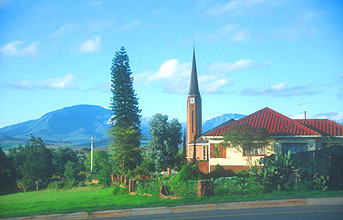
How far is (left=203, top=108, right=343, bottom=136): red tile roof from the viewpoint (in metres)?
26.2

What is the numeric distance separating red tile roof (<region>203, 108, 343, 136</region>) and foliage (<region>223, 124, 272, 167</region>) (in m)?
0.89

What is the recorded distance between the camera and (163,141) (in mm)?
44844

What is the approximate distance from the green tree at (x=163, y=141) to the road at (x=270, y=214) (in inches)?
1261

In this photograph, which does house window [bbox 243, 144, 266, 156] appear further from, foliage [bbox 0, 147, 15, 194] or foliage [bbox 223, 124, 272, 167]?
foliage [bbox 0, 147, 15, 194]

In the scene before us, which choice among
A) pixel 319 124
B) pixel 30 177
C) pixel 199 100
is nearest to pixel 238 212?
pixel 319 124

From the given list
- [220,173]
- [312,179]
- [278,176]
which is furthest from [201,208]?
[220,173]

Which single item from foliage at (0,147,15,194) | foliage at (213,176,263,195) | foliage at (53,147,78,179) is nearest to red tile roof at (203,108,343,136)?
foliage at (213,176,263,195)

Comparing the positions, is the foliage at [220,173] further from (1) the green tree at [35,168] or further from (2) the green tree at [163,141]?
(1) the green tree at [35,168]

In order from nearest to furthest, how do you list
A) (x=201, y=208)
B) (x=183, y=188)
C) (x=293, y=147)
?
(x=201, y=208)
(x=183, y=188)
(x=293, y=147)

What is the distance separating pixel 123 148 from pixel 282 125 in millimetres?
16028

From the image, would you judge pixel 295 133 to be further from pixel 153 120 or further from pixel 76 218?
pixel 153 120

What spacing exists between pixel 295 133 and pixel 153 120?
23325 mm

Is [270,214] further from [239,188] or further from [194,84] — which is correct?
[194,84]

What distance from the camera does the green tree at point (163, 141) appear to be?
43.9m
